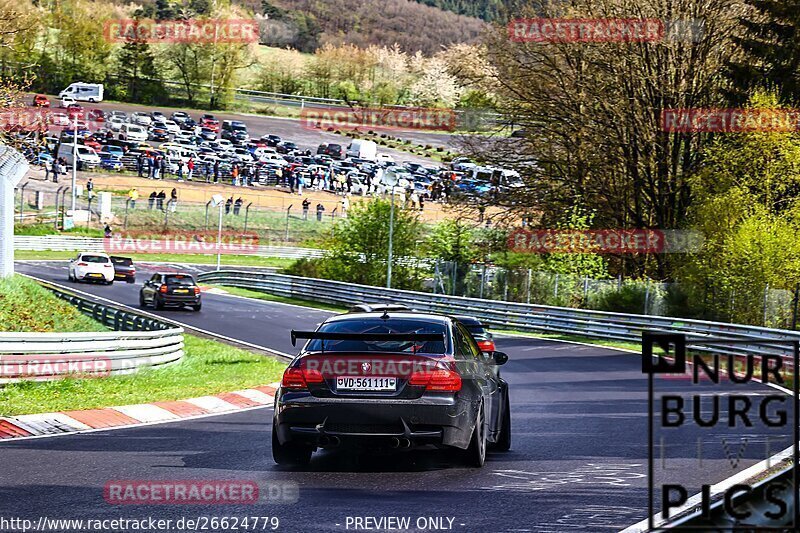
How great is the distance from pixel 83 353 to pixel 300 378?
9629 millimetres

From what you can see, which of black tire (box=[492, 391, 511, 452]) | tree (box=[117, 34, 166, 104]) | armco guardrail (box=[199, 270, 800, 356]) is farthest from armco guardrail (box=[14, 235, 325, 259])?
black tire (box=[492, 391, 511, 452])

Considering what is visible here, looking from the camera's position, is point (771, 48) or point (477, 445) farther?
point (771, 48)

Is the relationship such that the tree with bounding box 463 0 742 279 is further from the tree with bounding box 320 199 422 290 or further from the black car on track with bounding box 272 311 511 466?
the black car on track with bounding box 272 311 511 466

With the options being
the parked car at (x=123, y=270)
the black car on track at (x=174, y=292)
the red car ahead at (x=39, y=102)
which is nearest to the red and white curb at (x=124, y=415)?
the red car ahead at (x=39, y=102)

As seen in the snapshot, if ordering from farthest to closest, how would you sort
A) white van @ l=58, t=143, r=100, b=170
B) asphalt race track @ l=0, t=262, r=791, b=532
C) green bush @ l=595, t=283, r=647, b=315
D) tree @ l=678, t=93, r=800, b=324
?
white van @ l=58, t=143, r=100, b=170
green bush @ l=595, t=283, r=647, b=315
tree @ l=678, t=93, r=800, b=324
asphalt race track @ l=0, t=262, r=791, b=532

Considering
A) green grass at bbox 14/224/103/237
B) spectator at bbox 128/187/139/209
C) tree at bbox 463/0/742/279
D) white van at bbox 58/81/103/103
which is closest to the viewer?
tree at bbox 463/0/742/279

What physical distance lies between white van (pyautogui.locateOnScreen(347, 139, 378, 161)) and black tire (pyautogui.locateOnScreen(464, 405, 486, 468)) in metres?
100

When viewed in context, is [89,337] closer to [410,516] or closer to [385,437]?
[385,437]

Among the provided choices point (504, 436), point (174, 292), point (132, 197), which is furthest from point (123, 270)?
point (504, 436)

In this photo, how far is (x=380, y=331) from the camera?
429 inches

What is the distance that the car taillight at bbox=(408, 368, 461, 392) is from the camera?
1027cm

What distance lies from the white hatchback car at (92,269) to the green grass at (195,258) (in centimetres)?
1640

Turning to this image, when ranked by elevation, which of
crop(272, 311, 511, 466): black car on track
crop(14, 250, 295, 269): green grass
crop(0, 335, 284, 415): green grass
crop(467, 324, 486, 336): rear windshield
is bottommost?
crop(14, 250, 295, 269): green grass

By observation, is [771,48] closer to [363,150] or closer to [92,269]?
[92,269]
